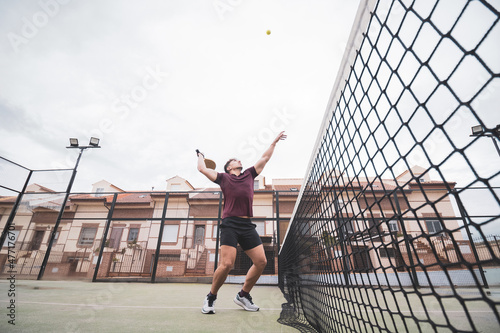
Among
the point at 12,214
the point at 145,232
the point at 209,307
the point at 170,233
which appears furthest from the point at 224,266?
the point at 145,232

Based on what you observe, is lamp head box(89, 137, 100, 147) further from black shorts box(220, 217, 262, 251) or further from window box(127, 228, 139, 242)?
black shorts box(220, 217, 262, 251)

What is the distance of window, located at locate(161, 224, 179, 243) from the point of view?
50.6 feet

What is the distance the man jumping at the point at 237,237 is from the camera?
2.51m

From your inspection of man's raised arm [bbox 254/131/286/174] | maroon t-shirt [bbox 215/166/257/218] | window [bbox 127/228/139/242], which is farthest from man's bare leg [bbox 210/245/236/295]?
window [bbox 127/228/139/242]

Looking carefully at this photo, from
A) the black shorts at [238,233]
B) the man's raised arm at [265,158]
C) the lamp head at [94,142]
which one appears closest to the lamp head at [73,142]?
the lamp head at [94,142]

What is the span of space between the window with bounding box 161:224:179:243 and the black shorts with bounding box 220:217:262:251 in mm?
14064

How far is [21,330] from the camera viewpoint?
1.71m

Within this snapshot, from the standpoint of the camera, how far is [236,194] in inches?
109

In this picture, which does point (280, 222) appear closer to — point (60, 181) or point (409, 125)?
point (409, 125)

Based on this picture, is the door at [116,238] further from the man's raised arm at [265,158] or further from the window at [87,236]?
the man's raised arm at [265,158]

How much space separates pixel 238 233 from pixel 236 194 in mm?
447

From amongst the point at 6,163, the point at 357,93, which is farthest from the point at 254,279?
the point at 6,163

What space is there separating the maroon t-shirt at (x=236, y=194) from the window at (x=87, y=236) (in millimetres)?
17196

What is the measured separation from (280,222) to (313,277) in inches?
237
